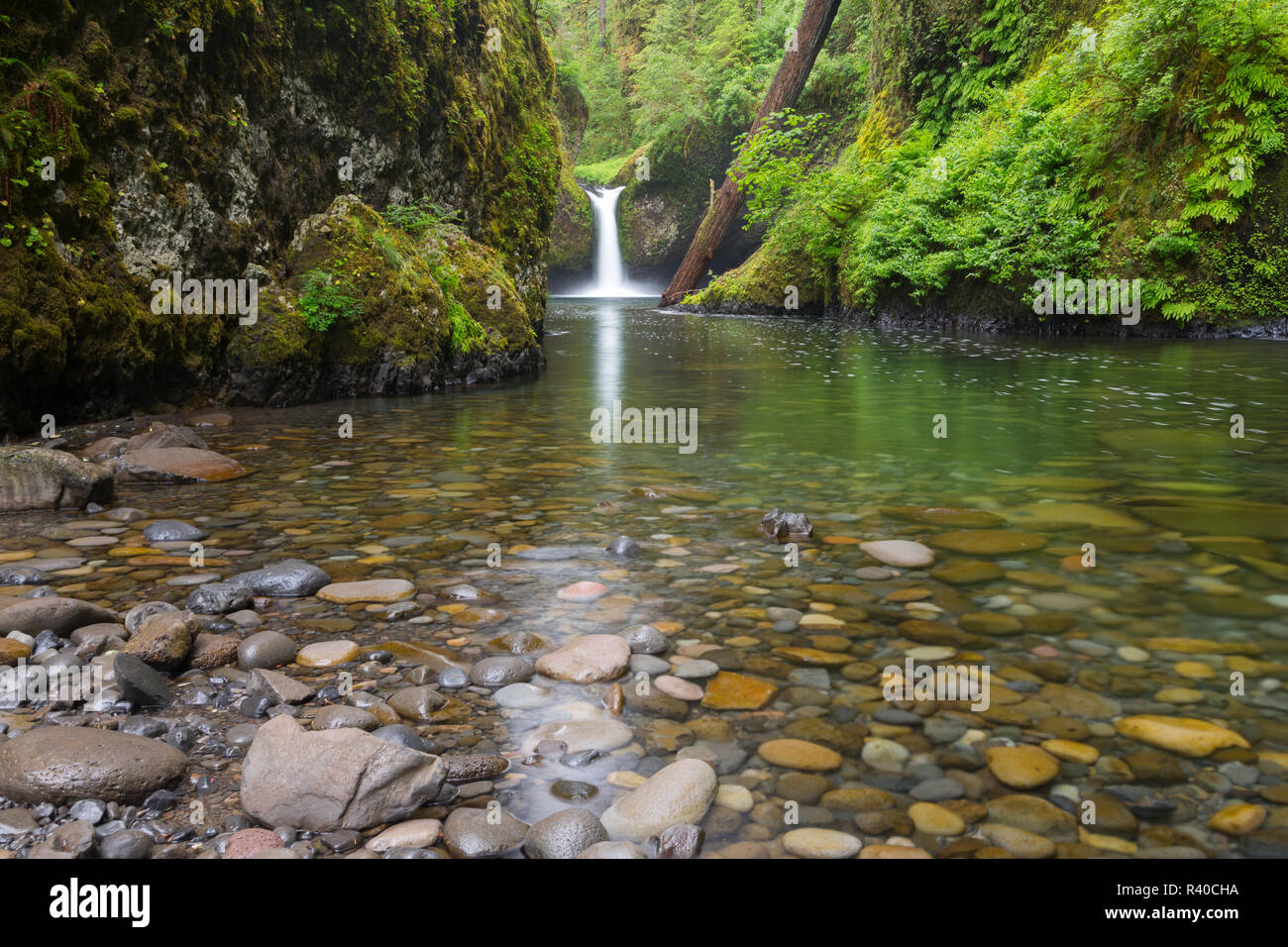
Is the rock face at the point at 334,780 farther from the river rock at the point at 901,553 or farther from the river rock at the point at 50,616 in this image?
the river rock at the point at 901,553

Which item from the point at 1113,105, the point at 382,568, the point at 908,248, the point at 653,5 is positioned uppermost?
the point at 653,5

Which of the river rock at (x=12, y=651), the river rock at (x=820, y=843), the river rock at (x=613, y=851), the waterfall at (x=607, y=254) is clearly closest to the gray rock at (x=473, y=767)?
the river rock at (x=613, y=851)

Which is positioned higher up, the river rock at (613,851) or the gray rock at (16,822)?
the gray rock at (16,822)

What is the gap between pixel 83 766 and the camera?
1.78m

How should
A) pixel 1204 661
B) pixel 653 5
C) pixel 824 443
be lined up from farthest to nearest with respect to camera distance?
pixel 653 5 < pixel 824 443 < pixel 1204 661

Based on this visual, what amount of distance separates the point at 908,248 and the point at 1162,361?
295 inches

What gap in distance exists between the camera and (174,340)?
6668mm

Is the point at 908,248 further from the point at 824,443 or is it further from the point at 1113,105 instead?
the point at 824,443

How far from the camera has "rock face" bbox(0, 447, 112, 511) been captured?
400 centimetres

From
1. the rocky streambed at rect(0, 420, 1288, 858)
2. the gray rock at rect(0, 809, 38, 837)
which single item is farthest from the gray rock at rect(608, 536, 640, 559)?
the gray rock at rect(0, 809, 38, 837)

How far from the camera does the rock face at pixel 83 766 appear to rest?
1.74 metres

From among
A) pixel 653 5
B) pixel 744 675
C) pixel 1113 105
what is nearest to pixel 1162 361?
pixel 1113 105

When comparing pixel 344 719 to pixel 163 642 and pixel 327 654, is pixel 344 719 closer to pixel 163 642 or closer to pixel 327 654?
pixel 327 654

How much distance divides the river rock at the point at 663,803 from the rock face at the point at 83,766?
3.28 ft
